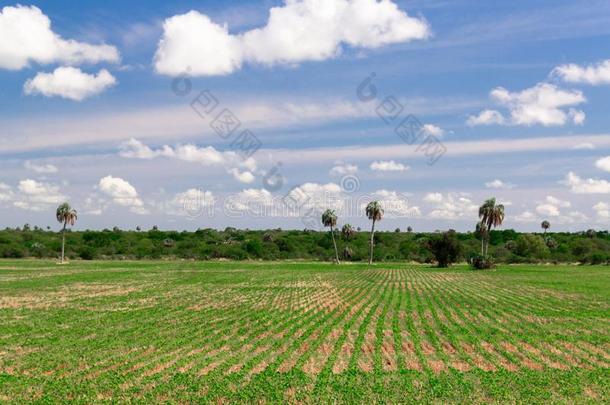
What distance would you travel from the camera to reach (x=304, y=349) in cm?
2472

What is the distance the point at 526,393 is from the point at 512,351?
7107 millimetres

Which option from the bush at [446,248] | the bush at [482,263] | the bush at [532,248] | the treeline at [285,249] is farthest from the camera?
the treeline at [285,249]

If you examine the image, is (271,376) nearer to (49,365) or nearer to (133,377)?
(133,377)

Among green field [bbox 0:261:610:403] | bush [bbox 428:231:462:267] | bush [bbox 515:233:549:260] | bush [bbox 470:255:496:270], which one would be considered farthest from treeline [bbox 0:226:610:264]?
green field [bbox 0:261:610:403]

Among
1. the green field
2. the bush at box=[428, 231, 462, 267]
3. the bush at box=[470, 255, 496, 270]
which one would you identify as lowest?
the green field

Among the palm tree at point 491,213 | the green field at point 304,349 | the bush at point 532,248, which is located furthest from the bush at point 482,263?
the green field at point 304,349

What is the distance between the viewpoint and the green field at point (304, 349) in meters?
18.2

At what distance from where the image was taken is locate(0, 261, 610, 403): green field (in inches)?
715

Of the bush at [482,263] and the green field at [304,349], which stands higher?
the bush at [482,263]

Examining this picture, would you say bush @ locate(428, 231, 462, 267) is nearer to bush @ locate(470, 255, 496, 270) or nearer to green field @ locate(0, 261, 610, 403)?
bush @ locate(470, 255, 496, 270)

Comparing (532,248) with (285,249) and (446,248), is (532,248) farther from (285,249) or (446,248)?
(285,249)

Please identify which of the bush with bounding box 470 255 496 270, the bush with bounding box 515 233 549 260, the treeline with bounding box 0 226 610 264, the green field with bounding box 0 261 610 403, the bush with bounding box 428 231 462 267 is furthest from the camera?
the treeline with bounding box 0 226 610 264

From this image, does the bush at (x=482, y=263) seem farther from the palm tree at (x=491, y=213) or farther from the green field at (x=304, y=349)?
the green field at (x=304, y=349)

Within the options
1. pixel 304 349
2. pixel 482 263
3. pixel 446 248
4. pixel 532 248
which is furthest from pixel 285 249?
pixel 304 349
